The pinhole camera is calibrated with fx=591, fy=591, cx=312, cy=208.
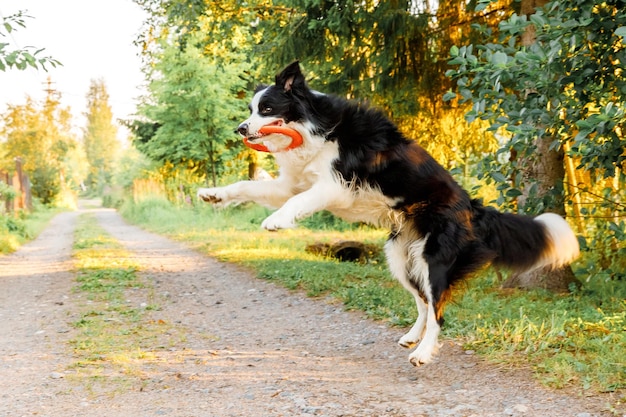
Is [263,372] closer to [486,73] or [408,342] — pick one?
[408,342]

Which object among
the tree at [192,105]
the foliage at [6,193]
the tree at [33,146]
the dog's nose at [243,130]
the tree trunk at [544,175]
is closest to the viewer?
the dog's nose at [243,130]

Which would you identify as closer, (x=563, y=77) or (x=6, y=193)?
(x=563, y=77)

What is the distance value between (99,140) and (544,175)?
3054 inches

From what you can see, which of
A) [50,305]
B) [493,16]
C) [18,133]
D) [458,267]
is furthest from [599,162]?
[18,133]

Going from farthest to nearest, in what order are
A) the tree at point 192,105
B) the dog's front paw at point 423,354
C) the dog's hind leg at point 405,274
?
the tree at point 192,105, the dog's hind leg at point 405,274, the dog's front paw at point 423,354

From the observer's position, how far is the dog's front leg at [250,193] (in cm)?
423

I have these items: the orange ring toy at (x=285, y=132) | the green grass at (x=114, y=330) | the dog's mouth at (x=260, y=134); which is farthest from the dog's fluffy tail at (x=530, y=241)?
the green grass at (x=114, y=330)

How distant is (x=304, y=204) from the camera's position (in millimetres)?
3896

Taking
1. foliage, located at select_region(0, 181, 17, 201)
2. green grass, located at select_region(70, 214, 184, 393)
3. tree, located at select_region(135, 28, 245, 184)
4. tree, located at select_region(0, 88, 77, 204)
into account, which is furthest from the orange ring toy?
tree, located at select_region(0, 88, 77, 204)

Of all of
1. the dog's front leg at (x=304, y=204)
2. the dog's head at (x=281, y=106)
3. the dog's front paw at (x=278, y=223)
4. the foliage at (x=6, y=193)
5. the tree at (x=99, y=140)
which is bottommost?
the dog's front paw at (x=278, y=223)

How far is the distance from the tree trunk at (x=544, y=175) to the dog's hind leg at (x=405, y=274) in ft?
8.06

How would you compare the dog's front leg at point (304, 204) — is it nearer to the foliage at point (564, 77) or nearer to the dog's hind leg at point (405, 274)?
the dog's hind leg at point (405, 274)

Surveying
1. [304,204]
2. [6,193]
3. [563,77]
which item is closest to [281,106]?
[304,204]

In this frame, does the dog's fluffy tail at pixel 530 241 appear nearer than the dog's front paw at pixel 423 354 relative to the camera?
No
